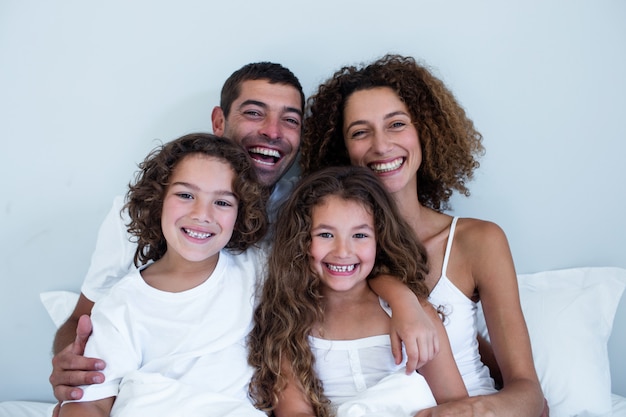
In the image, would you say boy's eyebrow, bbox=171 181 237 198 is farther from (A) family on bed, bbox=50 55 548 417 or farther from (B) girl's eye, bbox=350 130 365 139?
(B) girl's eye, bbox=350 130 365 139

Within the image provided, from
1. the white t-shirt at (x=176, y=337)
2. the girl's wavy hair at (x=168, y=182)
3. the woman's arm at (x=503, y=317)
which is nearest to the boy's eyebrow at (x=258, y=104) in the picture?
the girl's wavy hair at (x=168, y=182)

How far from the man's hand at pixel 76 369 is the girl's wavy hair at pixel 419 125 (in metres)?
0.90

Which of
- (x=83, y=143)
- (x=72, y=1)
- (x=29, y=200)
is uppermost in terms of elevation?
(x=72, y=1)

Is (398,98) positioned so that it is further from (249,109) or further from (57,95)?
(57,95)

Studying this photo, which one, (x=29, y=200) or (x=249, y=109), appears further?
(x=29, y=200)

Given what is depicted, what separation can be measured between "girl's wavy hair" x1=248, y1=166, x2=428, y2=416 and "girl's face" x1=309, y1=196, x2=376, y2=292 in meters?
0.03

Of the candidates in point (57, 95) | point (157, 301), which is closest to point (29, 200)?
point (57, 95)

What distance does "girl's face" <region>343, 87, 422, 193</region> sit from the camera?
161cm

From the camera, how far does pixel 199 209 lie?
142 cm

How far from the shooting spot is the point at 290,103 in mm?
1754

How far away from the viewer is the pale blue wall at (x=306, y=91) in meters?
1.84

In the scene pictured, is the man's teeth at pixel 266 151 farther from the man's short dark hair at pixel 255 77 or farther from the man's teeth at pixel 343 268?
the man's teeth at pixel 343 268

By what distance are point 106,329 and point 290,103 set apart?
Result: 0.91 metres

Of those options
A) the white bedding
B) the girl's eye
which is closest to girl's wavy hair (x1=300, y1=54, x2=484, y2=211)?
the girl's eye
